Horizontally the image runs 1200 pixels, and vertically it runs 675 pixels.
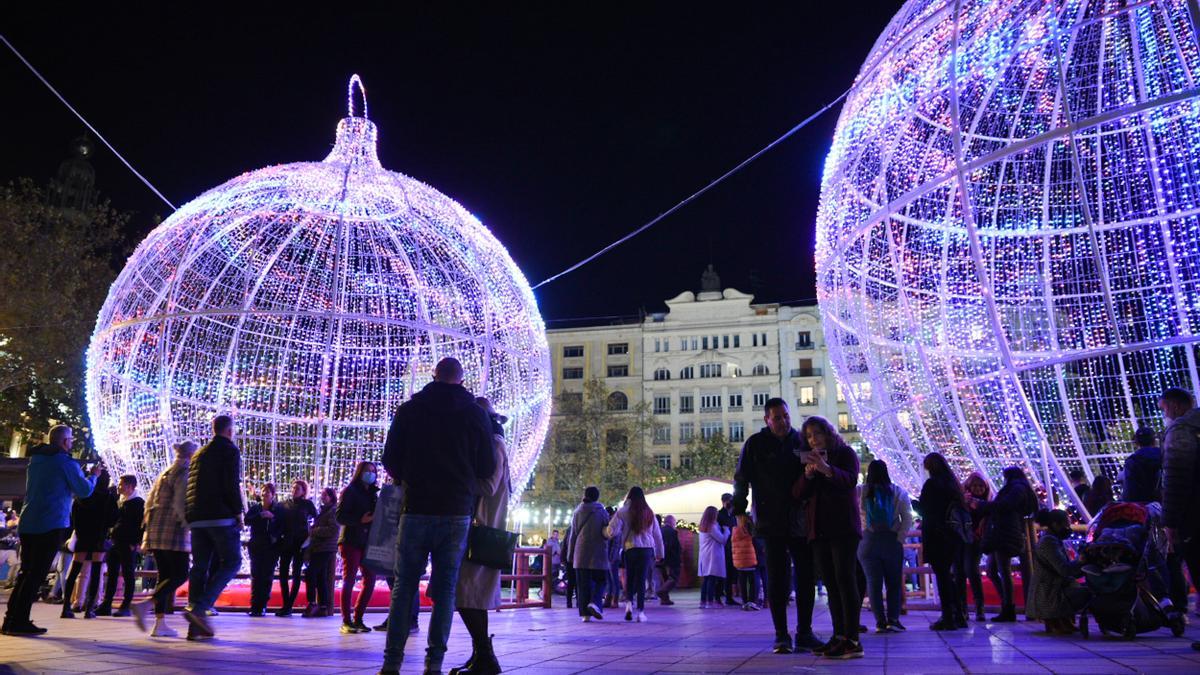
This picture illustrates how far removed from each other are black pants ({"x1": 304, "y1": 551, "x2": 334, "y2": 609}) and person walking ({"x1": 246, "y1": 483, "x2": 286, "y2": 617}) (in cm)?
59

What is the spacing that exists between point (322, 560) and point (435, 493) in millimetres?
6119

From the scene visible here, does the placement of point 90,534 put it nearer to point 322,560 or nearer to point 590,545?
point 322,560

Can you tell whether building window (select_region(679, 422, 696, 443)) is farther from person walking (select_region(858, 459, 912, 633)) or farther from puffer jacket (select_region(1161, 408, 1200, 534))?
puffer jacket (select_region(1161, 408, 1200, 534))

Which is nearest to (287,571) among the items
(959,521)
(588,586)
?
(588,586)

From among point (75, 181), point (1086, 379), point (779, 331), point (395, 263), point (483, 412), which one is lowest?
point (483, 412)

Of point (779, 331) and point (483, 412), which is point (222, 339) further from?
point (779, 331)

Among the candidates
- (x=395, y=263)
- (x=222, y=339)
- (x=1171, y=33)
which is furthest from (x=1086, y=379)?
(x=222, y=339)

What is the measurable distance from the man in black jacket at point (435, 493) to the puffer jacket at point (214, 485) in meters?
2.74

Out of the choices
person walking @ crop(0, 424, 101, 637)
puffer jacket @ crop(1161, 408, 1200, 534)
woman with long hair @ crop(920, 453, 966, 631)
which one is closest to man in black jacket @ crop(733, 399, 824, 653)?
puffer jacket @ crop(1161, 408, 1200, 534)

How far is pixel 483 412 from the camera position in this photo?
15.4 feet

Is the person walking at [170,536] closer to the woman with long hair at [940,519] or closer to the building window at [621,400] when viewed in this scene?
the woman with long hair at [940,519]

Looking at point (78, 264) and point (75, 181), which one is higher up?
point (75, 181)

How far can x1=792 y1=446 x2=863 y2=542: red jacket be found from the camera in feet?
18.0

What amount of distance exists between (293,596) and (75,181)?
61.7 m
